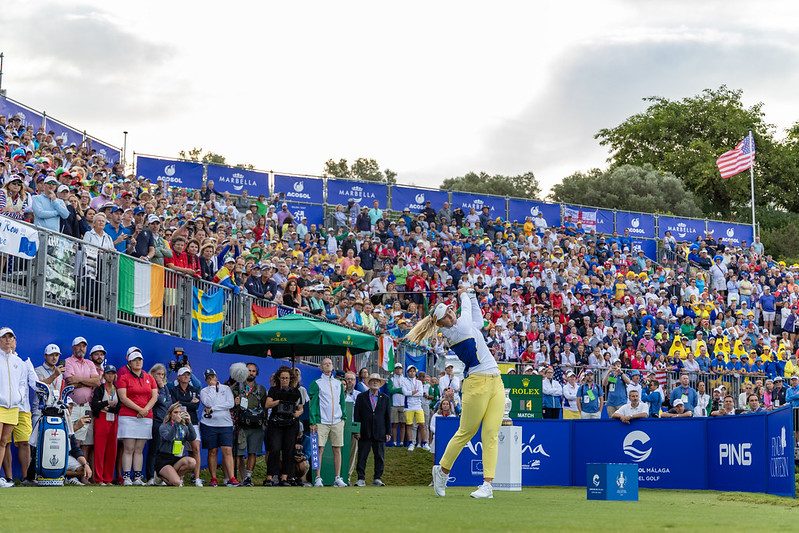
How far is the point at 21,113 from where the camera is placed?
28.8 meters

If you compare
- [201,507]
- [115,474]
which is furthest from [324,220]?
[201,507]

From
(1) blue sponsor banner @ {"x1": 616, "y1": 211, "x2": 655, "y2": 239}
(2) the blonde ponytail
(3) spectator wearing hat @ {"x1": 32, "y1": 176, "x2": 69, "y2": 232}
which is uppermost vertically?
(1) blue sponsor banner @ {"x1": 616, "y1": 211, "x2": 655, "y2": 239}

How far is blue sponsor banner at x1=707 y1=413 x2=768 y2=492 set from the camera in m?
16.3

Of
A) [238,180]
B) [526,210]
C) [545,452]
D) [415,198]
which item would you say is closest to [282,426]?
[545,452]

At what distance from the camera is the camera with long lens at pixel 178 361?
17.1m

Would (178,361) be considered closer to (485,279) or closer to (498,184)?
(485,279)

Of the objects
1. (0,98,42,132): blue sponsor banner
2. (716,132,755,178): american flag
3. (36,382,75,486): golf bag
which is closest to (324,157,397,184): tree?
(716,132,755,178): american flag

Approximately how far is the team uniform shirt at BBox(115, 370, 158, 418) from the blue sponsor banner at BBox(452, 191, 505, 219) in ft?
86.3

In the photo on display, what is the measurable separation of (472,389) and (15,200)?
25.6 ft

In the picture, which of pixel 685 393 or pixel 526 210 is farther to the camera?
pixel 526 210

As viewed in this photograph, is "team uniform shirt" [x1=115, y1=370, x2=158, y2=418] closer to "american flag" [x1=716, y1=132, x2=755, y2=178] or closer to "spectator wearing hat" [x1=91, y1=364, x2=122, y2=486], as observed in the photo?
"spectator wearing hat" [x1=91, y1=364, x2=122, y2=486]

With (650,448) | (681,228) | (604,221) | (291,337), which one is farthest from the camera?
(681,228)

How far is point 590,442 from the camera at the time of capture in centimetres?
2017

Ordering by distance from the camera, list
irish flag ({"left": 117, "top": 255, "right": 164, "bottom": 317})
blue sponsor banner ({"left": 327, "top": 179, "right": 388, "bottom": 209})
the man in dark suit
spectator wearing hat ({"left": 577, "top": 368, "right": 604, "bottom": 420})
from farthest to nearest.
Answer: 1. blue sponsor banner ({"left": 327, "top": 179, "right": 388, "bottom": 209})
2. spectator wearing hat ({"left": 577, "top": 368, "right": 604, "bottom": 420})
3. the man in dark suit
4. irish flag ({"left": 117, "top": 255, "right": 164, "bottom": 317})
